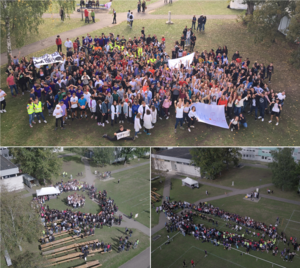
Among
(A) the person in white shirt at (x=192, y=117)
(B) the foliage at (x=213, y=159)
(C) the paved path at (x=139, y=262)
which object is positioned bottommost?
(C) the paved path at (x=139, y=262)

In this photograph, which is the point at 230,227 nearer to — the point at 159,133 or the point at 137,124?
the point at 159,133

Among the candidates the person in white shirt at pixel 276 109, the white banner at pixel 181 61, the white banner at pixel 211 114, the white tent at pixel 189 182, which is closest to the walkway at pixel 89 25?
the white banner at pixel 181 61

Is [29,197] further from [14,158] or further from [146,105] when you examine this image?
[146,105]

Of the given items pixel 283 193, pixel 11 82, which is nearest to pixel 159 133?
pixel 11 82

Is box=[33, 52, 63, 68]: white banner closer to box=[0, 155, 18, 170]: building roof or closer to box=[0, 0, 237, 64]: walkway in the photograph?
box=[0, 0, 237, 64]: walkway

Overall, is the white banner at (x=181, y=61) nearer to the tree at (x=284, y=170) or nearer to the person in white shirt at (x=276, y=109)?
the person in white shirt at (x=276, y=109)
